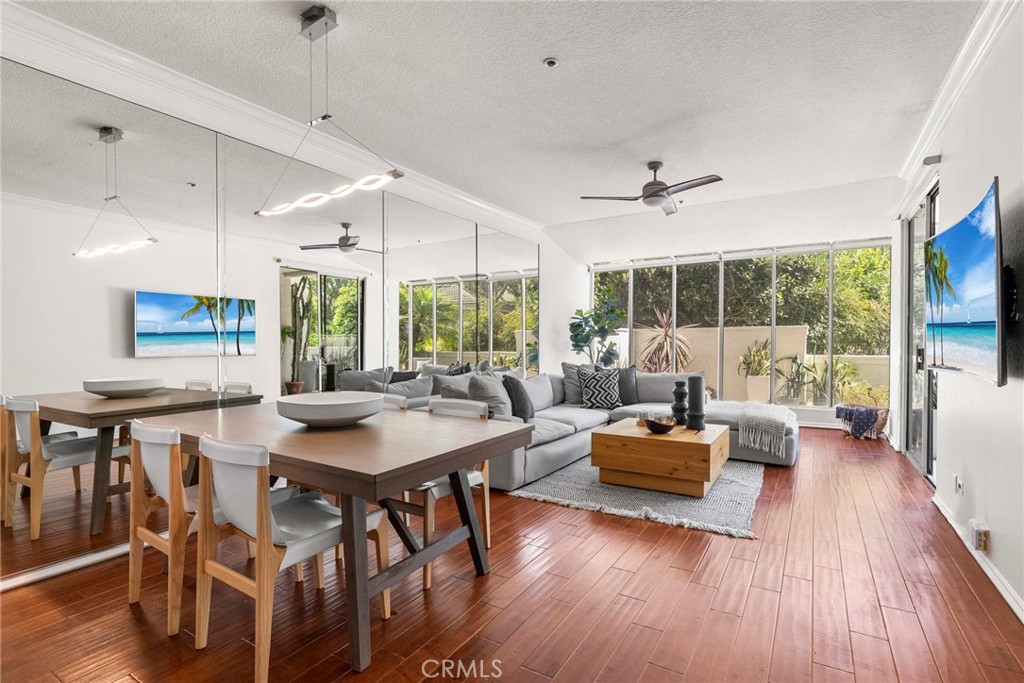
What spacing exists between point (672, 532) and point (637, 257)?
5444mm

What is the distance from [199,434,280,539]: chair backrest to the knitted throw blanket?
4.30 m

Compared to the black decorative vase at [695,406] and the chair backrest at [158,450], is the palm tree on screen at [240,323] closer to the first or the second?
the chair backrest at [158,450]

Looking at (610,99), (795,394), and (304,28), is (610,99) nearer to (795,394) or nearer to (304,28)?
(304,28)

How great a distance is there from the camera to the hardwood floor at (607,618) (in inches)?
A: 72.8

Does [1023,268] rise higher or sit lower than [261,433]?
higher

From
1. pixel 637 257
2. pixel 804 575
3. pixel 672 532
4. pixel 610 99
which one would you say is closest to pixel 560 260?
pixel 637 257

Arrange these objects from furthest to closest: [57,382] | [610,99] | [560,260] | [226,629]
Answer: [560,260] → [610,99] → [57,382] → [226,629]

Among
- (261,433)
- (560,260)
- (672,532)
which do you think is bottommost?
(672,532)

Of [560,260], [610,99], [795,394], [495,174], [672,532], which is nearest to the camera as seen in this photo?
[672,532]

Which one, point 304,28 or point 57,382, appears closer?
point 304,28

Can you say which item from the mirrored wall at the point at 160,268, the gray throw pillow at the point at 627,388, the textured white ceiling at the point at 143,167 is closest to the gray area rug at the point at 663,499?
the gray throw pillow at the point at 627,388

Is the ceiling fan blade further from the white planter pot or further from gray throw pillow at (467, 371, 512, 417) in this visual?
the white planter pot

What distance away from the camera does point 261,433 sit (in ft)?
7.24

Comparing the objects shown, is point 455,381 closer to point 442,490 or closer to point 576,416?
point 576,416
